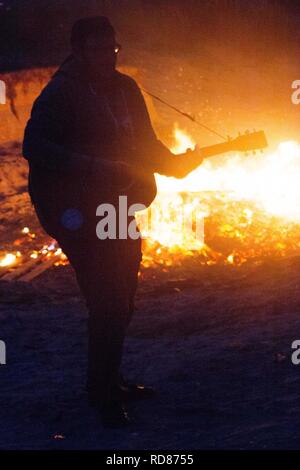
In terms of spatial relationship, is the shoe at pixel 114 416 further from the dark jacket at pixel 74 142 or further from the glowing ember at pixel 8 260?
the glowing ember at pixel 8 260

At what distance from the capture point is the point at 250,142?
5.56 m

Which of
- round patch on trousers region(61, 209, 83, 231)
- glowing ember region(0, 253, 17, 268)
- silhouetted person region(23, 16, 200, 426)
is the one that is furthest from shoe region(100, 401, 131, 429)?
glowing ember region(0, 253, 17, 268)

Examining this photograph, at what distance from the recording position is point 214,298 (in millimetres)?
8445

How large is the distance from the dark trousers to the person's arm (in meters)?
0.53

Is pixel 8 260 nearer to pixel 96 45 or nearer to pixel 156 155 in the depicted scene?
pixel 156 155

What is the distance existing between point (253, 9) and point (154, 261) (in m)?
14.1

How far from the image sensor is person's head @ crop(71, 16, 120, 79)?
496 cm

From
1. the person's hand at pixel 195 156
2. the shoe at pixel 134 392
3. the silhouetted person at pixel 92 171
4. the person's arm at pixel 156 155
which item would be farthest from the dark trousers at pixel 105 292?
the person's hand at pixel 195 156

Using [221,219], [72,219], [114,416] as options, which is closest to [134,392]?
[114,416]

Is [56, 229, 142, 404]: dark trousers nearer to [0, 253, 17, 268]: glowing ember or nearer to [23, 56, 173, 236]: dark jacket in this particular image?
[23, 56, 173, 236]: dark jacket

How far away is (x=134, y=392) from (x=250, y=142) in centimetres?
173

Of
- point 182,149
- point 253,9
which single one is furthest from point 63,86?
point 253,9

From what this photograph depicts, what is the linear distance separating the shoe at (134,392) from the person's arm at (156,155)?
1.35 metres
